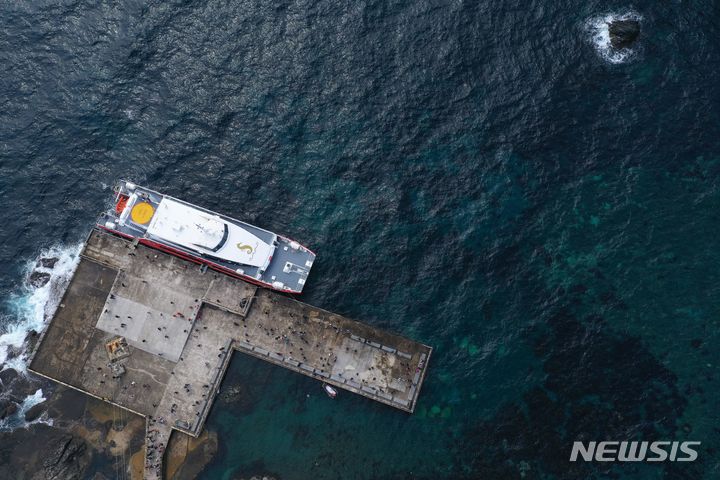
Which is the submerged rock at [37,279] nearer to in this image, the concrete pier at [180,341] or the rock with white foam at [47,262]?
the rock with white foam at [47,262]

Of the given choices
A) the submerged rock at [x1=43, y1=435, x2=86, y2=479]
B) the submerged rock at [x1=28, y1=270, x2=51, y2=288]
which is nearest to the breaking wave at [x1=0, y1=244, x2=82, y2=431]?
the submerged rock at [x1=28, y1=270, x2=51, y2=288]

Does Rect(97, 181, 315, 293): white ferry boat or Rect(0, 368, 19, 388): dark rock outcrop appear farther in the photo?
Rect(0, 368, 19, 388): dark rock outcrop

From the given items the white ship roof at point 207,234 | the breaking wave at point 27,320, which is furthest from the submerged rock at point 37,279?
the white ship roof at point 207,234

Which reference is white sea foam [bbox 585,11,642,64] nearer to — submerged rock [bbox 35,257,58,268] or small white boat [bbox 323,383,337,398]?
small white boat [bbox 323,383,337,398]

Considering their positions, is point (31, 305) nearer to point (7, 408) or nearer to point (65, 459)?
point (7, 408)

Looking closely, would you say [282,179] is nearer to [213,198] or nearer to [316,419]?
[213,198]

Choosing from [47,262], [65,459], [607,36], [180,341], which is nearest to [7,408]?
[65,459]
